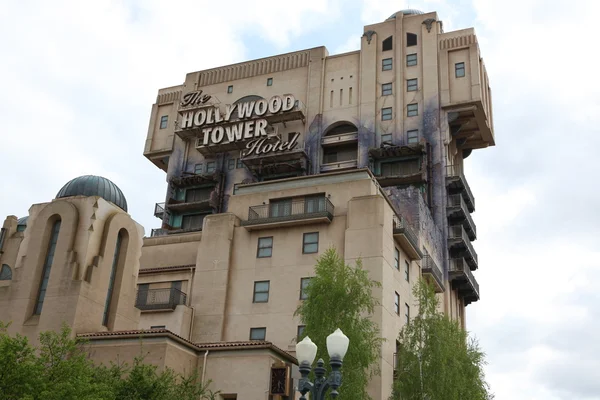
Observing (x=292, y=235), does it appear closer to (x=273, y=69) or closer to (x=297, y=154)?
(x=297, y=154)

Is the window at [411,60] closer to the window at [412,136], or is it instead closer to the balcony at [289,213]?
the window at [412,136]

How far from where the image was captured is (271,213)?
52031 mm

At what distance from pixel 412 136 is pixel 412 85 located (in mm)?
6188

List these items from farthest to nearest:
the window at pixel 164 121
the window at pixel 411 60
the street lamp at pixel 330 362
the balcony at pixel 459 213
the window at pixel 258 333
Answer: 1. the window at pixel 164 121
2. the window at pixel 411 60
3. the balcony at pixel 459 213
4. the window at pixel 258 333
5. the street lamp at pixel 330 362

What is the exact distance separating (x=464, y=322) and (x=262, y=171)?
26.6 metres

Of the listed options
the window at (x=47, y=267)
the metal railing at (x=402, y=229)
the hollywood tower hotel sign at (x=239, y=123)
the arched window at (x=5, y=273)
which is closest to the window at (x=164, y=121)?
the hollywood tower hotel sign at (x=239, y=123)

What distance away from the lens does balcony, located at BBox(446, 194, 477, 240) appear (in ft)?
230

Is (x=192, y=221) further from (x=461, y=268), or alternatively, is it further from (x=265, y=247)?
(x=265, y=247)

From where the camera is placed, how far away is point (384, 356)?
43562mm

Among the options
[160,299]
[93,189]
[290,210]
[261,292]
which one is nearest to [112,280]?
[93,189]

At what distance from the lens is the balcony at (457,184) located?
234 feet

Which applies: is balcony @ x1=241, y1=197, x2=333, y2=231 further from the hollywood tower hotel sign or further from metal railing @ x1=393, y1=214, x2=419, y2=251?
the hollywood tower hotel sign

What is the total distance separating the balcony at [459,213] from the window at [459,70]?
12958mm

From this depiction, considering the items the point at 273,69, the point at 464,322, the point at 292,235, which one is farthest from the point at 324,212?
the point at 273,69
